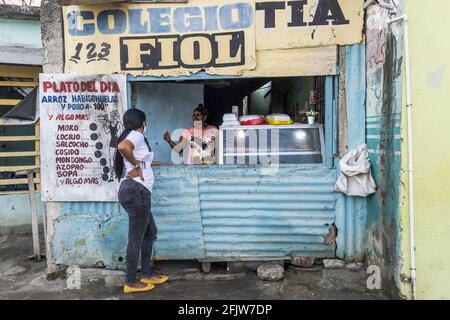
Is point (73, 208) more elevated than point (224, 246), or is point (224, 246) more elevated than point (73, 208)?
point (73, 208)

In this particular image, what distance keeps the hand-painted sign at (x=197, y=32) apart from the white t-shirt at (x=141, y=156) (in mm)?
897

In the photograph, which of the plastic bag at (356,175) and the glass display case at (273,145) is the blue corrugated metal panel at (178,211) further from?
the plastic bag at (356,175)

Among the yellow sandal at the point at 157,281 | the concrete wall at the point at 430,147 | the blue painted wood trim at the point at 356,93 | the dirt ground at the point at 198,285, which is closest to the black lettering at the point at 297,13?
the blue painted wood trim at the point at 356,93

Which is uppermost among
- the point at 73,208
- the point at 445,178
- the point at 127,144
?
the point at 127,144

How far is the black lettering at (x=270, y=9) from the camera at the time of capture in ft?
14.8

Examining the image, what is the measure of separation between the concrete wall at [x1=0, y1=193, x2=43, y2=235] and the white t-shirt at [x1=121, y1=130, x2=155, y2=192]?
11.3ft

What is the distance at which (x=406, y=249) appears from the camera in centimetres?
358

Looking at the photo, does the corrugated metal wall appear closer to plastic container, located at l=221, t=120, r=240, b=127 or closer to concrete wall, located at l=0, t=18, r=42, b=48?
plastic container, located at l=221, t=120, r=240, b=127

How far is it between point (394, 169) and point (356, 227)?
41.9 inches

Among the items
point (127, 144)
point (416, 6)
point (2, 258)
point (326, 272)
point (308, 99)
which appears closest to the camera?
point (416, 6)

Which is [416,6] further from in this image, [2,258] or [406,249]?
[2,258]

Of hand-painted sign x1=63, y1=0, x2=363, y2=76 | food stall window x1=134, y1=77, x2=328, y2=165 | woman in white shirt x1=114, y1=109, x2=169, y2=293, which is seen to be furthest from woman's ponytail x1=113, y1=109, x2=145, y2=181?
food stall window x1=134, y1=77, x2=328, y2=165

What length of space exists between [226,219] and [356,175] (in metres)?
1.50

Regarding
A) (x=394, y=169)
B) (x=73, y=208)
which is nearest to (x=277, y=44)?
(x=394, y=169)
